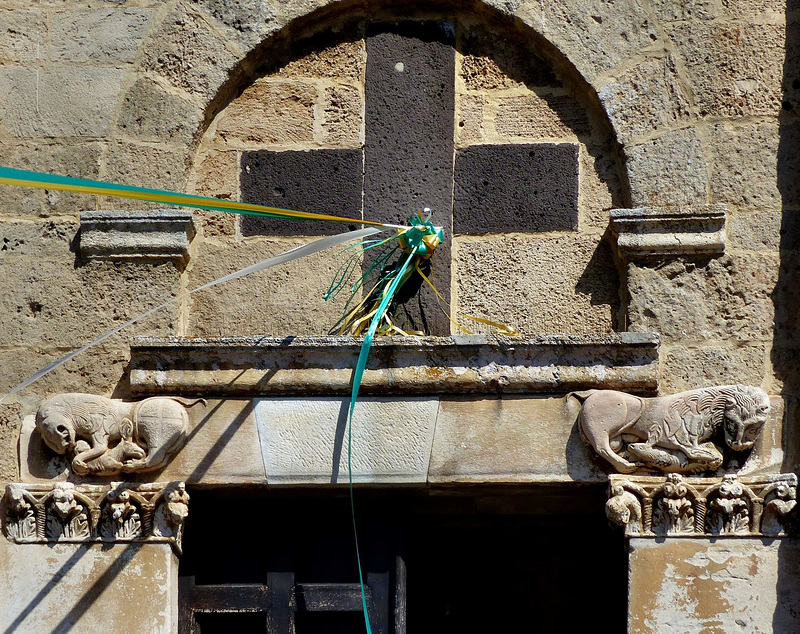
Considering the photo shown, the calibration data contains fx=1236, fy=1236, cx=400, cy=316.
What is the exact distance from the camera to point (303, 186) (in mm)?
4281

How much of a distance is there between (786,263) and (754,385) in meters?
0.42

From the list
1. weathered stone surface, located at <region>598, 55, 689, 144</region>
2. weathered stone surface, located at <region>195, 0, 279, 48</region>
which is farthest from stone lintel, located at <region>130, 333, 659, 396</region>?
weathered stone surface, located at <region>195, 0, 279, 48</region>

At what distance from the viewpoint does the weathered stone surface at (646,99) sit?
4.15 m

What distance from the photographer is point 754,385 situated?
3922 mm

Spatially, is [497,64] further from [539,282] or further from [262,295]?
[262,295]

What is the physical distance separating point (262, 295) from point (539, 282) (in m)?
0.94

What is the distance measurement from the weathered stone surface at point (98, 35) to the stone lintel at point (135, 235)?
58 cm

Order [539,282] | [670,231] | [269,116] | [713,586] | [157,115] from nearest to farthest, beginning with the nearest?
[713,586]
[670,231]
[539,282]
[157,115]
[269,116]

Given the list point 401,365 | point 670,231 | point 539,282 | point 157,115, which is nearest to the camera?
point 401,365

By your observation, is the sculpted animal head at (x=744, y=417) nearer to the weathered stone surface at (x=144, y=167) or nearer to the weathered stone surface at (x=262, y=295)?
the weathered stone surface at (x=262, y=295)

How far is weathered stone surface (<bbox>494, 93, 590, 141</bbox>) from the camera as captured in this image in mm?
4293

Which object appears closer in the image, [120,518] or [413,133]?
[120,518]

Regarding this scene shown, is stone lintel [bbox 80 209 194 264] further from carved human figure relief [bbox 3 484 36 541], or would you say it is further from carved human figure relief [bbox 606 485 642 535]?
carved human figure relief [bbox 606 485 642 535]

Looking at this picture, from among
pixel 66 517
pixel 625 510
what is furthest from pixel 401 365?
pixel 66 517
